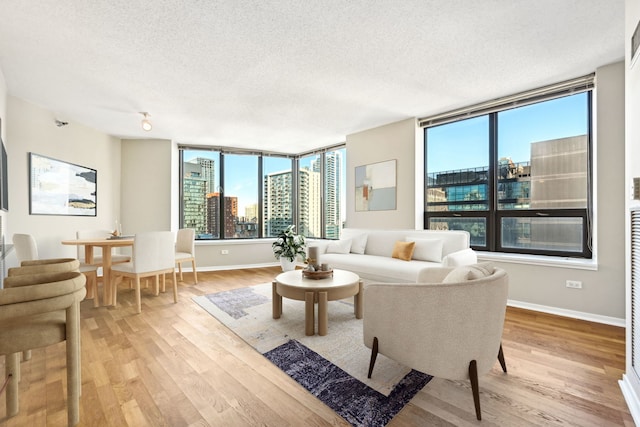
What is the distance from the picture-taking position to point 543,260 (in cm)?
310

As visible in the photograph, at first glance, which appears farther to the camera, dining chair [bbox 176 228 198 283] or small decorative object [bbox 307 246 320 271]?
dining chair [bbox 176 228 198 283]

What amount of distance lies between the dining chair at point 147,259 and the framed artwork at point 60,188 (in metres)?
1.43

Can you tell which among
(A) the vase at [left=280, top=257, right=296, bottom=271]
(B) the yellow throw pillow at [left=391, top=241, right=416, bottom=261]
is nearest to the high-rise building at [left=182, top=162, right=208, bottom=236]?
(A) the vase at [left=280, top=257, right=296, bottom=271]

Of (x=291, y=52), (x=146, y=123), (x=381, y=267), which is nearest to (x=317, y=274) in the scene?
(x=381, y=267)

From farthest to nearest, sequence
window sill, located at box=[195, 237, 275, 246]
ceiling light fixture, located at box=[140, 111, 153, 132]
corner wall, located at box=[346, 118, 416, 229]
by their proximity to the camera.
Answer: window sill, located at box=[195, 237, 275, 246], corner wall, located at box=[346, 118, 416, 229], ceiling light fixture, located at box=[140, 111, 153, 132]

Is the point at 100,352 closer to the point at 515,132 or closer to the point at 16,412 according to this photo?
the point at 16,412

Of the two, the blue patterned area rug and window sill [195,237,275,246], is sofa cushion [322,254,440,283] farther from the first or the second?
window sill [195,237,275,246]

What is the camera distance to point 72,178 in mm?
4117

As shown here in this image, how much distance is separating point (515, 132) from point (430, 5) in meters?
2.41

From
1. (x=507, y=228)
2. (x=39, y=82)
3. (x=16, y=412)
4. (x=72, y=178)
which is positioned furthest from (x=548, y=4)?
(x=72, y=178)

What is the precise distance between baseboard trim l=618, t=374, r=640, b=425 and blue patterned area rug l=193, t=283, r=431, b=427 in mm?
1010

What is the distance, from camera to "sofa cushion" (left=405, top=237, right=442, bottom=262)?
3.48 m

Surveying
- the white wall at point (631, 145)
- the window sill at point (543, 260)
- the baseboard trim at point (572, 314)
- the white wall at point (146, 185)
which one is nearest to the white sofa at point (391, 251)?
the window sill at point (543, 260)

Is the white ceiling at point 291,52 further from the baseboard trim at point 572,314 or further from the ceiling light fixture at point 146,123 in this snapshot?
the baseboard trim at point 572,314
